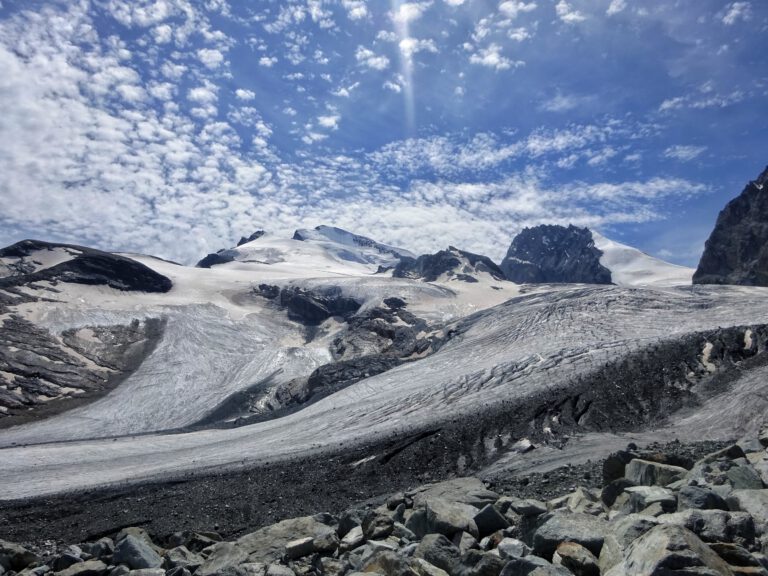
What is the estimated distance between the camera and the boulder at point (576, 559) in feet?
21.9

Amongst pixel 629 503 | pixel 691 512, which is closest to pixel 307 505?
pixel 629 503

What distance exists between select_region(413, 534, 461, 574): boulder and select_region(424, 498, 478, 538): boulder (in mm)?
913

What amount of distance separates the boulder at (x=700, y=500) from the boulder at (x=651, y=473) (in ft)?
7.45

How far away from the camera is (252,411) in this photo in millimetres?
51500

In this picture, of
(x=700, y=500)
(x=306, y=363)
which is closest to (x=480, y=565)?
(x=700, y=500)

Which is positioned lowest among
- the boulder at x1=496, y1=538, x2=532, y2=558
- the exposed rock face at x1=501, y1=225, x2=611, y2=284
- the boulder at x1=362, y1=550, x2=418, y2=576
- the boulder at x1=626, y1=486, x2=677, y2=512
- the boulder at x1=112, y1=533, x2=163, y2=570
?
the boulder at x1=112, y1=533, x2=163, y2=570

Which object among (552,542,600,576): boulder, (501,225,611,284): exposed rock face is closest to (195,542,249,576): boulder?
(552,542,600,576): boulder

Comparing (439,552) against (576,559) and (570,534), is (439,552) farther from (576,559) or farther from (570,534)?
(576,559)

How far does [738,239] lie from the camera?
339 feet

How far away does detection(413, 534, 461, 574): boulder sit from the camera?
7.90 metres

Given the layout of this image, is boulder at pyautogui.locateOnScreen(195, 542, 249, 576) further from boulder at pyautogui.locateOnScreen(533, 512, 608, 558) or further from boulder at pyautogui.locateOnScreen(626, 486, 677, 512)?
boulder at pyautogui.locateOnScreen(626, 486, 677, 512)

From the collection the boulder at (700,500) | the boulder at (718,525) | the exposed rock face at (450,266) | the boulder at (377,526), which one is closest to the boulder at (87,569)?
the boulder at (377,526)

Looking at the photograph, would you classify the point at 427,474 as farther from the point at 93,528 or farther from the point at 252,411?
the point at 252,411

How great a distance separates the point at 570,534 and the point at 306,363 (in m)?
59.8
